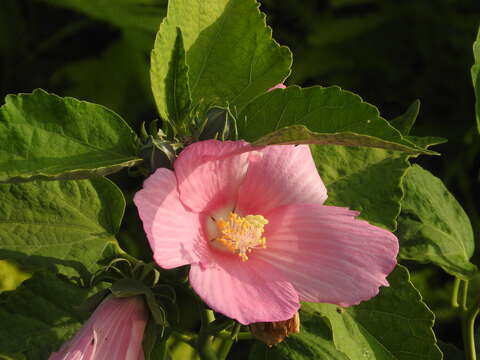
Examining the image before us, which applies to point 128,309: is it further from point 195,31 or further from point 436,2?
point 436,2

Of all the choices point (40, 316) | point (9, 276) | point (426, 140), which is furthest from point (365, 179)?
point (9, 276)

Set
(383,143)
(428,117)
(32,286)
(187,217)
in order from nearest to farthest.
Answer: (383,143) < (187,217) < (32,286) < (428,117)

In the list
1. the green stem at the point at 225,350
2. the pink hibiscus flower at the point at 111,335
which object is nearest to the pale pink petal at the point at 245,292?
the pink hibiscus flower at the point at 111,335

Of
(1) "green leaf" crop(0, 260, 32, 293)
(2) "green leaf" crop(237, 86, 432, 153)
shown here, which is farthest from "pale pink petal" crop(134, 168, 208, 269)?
(1) "green leaf" crop(0, 260, 32, 293)

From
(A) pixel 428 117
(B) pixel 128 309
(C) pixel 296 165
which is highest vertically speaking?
(C) pixel 296 165

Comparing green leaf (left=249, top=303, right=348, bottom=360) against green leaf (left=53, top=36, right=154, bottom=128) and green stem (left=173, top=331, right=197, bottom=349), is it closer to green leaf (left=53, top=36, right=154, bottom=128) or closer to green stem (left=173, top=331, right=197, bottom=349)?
green stem (left=173, top=331, right=197, bottom=349)

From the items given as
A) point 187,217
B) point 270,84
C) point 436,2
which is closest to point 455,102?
point 436,2

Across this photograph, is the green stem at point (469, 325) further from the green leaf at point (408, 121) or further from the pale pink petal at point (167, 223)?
the pale pink petal at point (167, 223)
